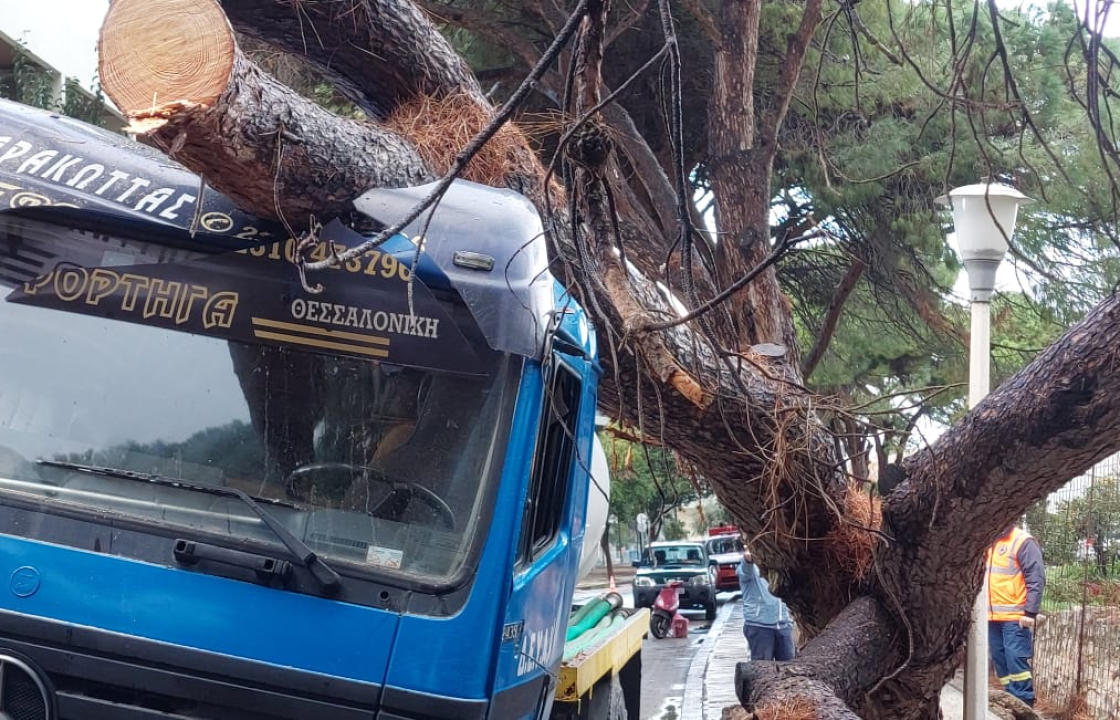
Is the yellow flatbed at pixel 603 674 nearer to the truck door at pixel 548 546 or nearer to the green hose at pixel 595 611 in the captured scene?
the green hose at pixel 595 611

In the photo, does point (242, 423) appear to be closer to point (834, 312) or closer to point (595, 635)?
point (595, 635)

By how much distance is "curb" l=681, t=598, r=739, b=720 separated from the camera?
396 inches

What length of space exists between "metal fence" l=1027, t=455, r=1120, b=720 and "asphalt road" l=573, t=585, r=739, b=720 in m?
3.36

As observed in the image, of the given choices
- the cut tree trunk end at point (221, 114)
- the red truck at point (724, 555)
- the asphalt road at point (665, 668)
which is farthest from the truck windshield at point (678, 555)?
the cut tree trunk end at point (221, 114)

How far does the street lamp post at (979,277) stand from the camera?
236 inches

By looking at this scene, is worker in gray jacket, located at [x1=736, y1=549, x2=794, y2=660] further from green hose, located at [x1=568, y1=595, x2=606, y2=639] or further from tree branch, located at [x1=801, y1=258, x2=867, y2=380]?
green hose, located at [x1=568, y1=595, x2=606, y2=639]

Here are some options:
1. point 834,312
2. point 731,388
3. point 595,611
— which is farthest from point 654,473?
point 834,312

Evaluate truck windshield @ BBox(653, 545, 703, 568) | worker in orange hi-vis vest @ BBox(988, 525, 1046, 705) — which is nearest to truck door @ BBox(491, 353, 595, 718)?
worker in orange hi-vis vest @ BBox(988, 525, 1046, 705)

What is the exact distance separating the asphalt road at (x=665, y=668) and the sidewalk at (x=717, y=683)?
0.47ft

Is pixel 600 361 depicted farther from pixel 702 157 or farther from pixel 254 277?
pixel 702 157

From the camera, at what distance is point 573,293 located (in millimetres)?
4461

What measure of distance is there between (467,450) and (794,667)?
2.11 metres

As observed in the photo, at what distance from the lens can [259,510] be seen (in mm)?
3002

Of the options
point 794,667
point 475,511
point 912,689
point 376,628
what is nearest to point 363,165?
point 475,511
